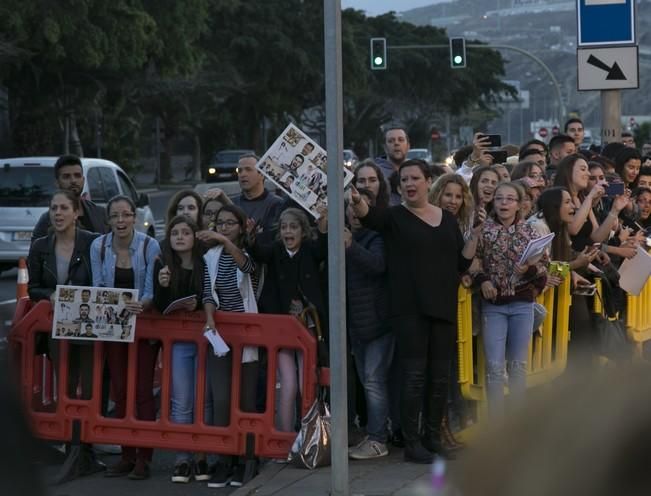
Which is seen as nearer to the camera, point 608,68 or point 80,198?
point 80,198

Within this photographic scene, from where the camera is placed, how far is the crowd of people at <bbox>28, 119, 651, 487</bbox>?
8070mm

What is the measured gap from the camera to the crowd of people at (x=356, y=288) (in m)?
8.07

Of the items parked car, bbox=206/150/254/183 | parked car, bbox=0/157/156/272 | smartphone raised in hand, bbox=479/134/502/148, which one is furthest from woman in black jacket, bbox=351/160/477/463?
parked car, bbox=206/150/254/183

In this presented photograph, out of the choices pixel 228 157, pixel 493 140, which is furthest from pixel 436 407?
pixel 228 157

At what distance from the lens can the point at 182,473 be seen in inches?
317

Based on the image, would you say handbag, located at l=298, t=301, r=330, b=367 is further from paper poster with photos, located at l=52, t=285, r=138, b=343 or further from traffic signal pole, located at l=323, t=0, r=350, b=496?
traffic signal pole, located at l=323, t=0, r=350, b=496

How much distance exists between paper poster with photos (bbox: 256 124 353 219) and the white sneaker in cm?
152

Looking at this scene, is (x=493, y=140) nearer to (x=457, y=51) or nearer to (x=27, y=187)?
(x=27, y=187)

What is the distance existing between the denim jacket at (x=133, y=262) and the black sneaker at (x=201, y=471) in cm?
108

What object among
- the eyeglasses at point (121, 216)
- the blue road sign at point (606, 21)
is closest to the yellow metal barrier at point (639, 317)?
the blue road sign at point (606, 21)

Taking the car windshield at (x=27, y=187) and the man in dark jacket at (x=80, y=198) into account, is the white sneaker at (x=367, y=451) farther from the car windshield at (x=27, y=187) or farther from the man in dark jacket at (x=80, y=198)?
the car windshield at (x=27, y=187)

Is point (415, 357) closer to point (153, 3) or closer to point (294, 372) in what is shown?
point (294, 372)

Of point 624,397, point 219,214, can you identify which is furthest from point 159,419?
point 624,397

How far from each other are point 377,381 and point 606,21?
4.66 metres
